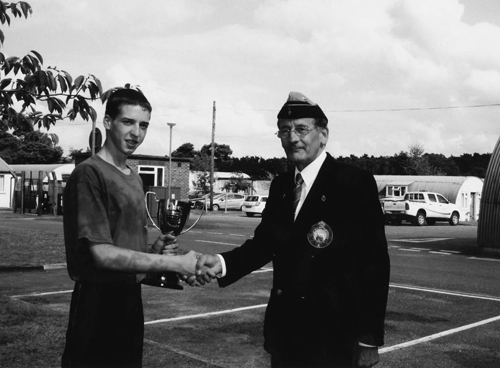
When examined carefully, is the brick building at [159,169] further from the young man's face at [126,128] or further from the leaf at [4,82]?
the young man's face at [126,128]

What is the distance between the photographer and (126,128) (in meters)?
3.32

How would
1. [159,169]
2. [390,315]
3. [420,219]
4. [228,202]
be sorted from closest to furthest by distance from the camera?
1. [390,315]
2. [420,219]
3. [159,169]
4. [228,202]

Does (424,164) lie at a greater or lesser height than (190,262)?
greater

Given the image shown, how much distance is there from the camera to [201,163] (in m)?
68.7

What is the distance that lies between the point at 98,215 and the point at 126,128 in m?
0.54

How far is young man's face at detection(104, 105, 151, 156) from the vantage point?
331 centimetres

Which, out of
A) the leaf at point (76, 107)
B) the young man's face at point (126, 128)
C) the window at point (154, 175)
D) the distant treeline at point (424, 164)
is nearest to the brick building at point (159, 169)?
the window at point (154, 175)

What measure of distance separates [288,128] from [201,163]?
65.3 m

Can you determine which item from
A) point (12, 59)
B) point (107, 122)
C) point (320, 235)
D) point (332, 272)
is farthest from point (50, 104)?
point (332, 272)

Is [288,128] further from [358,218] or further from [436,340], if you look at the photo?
[436,340]

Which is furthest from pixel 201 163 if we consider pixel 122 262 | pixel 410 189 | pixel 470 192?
pixel 122 262

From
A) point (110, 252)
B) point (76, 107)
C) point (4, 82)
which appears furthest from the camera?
point (4, 82)

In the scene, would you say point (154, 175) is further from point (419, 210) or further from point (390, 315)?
point (390, 315)

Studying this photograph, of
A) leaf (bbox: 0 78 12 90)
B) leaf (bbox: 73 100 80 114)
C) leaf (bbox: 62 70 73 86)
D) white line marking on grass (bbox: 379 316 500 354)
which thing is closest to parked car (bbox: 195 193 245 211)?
Answer: white line marking on grass (bbox: 379 316 500 354)
